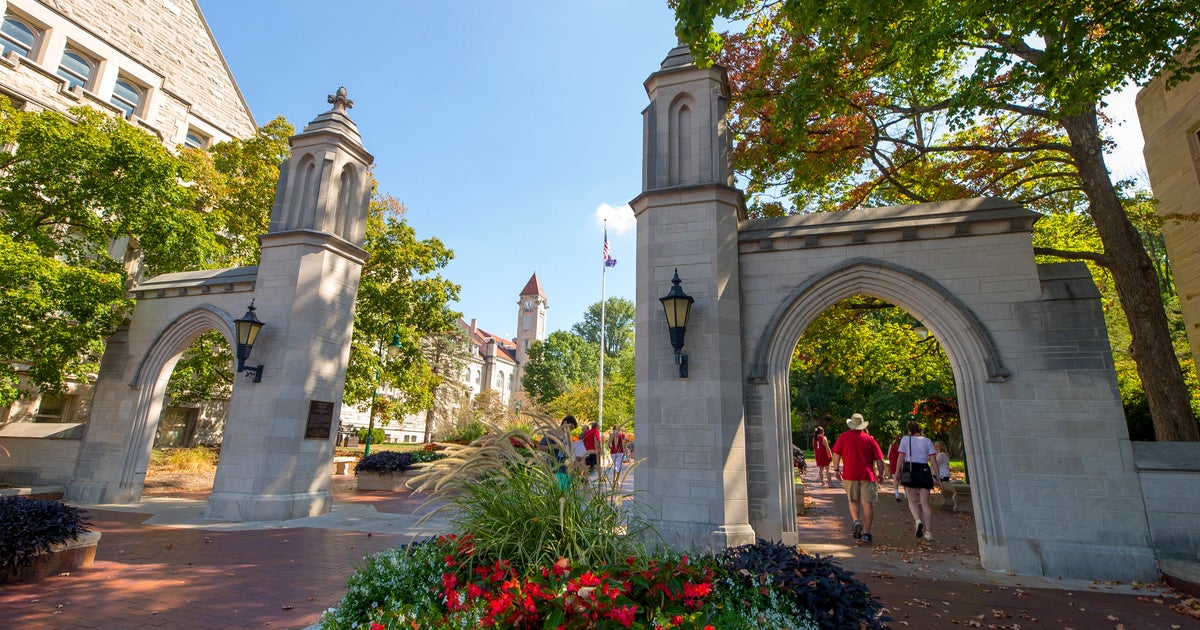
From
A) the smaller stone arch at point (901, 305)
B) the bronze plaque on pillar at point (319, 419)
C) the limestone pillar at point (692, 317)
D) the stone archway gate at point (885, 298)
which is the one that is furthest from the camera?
the bronze plaque on pillar at point (319, 419)

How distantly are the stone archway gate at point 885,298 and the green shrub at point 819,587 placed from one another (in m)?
3.95

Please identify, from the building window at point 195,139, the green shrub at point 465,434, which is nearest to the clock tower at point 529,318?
the green shrub at point 465,434

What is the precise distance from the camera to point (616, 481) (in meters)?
3.62

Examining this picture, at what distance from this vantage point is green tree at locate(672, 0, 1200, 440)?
6082mm

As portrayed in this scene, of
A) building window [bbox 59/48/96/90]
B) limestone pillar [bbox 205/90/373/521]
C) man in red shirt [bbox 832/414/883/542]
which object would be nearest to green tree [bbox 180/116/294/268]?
building window [bbox 59/48/96/90]

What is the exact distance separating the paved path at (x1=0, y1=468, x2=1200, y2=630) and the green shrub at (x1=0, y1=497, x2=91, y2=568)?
0.29m

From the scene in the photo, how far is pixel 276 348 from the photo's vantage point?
32.7ft

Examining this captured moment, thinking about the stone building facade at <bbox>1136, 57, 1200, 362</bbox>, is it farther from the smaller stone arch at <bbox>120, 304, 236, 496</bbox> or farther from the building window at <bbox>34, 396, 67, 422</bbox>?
the building window at <bbox>34, 396, 67, 422</bbox>

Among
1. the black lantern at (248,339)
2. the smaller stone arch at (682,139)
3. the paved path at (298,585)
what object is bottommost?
the paved path at (298,585)

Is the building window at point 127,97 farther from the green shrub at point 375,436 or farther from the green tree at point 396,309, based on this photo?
the green shrub at point 375,436

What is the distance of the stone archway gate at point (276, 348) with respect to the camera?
962 cm

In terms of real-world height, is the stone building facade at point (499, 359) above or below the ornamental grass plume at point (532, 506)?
above

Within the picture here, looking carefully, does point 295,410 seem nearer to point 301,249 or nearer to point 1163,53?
point 301,249

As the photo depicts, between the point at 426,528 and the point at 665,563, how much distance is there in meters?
6.98
